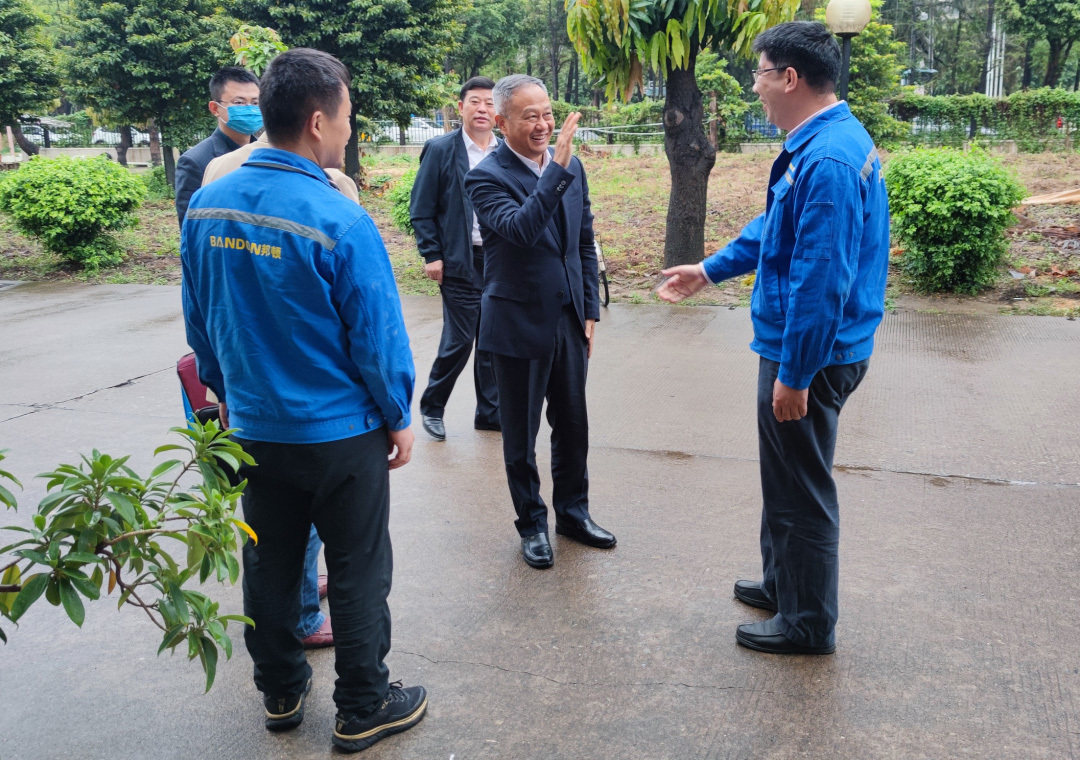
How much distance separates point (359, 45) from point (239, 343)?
60.4 feet

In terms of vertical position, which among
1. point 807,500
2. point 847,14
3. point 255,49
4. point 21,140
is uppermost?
point 847,14

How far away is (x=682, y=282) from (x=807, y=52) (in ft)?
3.14

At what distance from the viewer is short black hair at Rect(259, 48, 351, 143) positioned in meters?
2.24

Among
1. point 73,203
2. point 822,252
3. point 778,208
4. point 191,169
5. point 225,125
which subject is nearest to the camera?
point 822,252

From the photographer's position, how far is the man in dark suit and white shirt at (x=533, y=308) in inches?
138

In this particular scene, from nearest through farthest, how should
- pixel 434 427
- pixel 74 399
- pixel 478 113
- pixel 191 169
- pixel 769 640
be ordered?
pixel 769 640, pixel 191 169, pixel 478 113, pixel 434 427, pixel 74 399

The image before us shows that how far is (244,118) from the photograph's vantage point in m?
4.00

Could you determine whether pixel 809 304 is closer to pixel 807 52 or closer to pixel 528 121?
pixel 807 52

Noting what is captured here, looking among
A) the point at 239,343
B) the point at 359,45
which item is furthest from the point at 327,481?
the point at 359,45

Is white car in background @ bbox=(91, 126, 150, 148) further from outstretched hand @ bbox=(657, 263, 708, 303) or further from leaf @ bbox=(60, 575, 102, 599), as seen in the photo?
leaf @ bbox=(60, 575, 102, 599)

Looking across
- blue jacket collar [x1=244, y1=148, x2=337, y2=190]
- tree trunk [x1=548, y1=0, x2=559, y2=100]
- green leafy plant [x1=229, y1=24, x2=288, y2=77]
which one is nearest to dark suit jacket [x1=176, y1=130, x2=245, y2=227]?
blue jacket collar [x1=244, y1=148, x2=337, y2=190]

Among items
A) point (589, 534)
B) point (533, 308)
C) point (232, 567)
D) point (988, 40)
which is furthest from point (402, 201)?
point (988, 40)

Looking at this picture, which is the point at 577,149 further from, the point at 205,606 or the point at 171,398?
the point at 205,606

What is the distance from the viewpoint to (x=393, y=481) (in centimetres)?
458
